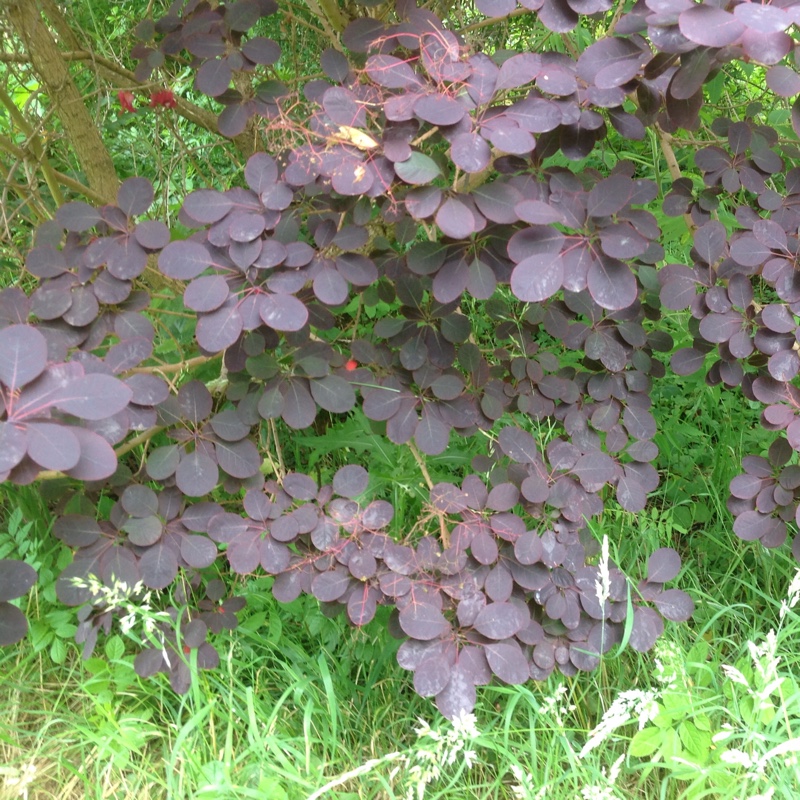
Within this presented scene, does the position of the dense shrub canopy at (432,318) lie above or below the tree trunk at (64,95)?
below

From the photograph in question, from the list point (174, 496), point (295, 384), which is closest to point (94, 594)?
point (174, 496)

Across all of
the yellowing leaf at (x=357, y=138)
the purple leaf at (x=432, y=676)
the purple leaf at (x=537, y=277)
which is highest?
the yellowing leaf at (x=357, y=138)

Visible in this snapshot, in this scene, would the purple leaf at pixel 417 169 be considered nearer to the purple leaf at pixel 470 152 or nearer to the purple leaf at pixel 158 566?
the purple leaf at pixel 470 152

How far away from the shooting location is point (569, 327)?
5.32 ft

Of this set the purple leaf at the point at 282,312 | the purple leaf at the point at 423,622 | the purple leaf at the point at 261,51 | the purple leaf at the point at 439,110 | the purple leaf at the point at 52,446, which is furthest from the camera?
the purple leaf at the point at 261,51

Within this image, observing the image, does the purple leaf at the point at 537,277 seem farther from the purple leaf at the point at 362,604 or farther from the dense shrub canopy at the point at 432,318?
the purple leaf at the point at 362,604

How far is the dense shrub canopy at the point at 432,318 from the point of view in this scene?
1140mm

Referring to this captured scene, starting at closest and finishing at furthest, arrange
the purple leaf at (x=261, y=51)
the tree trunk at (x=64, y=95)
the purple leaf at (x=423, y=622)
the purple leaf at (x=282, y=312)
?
the purple leaf at (x=282, y=312), the purple leaf at (x=423, y=622), the purple leaf at (x=261, y=51), the tree trunk at (x=64, y=95)

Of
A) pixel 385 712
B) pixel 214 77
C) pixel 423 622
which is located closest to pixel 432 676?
pixel 423 622

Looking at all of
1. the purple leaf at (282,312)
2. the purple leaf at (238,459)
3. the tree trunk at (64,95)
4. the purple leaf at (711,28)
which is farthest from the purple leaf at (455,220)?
the tree trunk at (64,95)

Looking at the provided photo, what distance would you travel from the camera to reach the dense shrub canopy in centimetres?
114

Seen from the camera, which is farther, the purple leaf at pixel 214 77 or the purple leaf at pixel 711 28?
the purple leaf at pixel 214 77

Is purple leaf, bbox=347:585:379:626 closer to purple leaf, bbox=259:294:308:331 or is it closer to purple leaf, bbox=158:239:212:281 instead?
purple leaf, bbox=259:294:308:331

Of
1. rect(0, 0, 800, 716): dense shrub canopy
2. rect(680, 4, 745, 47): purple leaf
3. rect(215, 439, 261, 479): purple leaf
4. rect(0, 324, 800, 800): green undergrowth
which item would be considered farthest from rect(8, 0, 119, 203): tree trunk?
rect(680, 4, 745, 47): purple leaf
